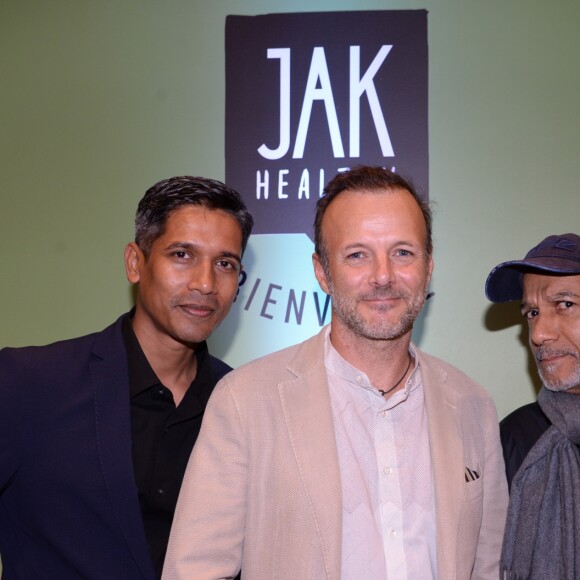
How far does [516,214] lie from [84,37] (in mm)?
1731

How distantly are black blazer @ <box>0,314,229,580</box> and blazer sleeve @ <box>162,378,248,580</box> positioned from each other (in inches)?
7.7

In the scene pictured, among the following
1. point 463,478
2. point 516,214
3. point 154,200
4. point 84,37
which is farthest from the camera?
point 84,37

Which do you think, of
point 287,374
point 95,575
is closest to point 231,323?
point 287,374

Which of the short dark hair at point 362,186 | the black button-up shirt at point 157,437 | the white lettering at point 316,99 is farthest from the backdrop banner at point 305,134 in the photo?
the short dark hair at point 362,186

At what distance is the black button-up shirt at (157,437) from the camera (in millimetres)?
1854

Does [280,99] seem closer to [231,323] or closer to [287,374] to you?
[231,323]

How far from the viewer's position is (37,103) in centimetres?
284

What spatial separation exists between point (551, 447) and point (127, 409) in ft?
3.79

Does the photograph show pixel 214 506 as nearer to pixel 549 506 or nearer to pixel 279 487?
pixel 279 487

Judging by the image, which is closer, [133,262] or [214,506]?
[214,506]

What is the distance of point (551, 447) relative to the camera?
207 centimetres

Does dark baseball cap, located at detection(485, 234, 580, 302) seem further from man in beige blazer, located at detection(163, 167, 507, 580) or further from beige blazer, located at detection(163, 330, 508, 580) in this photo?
beige blazer, located at detection(163, 330, 508, 580)

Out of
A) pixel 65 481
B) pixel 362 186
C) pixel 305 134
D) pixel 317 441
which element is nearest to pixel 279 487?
pixel 317 441

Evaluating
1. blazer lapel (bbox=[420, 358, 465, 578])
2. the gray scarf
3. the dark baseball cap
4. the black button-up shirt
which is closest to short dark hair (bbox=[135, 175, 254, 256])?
the black button-up shirt
